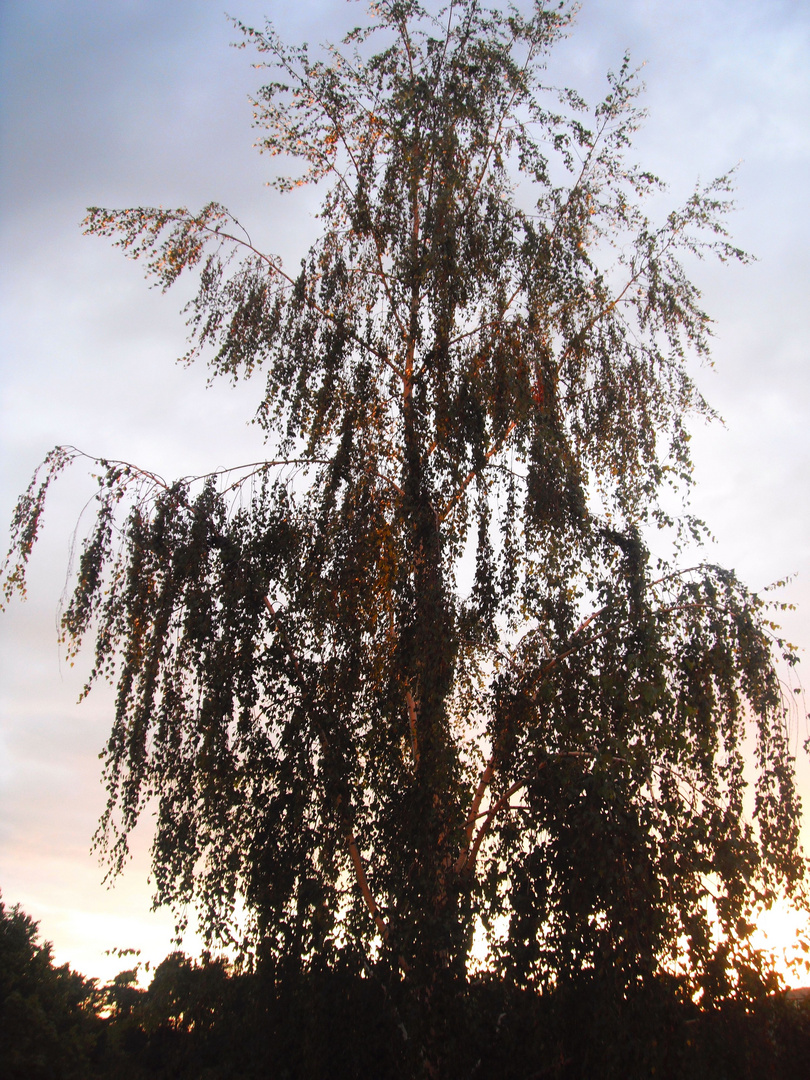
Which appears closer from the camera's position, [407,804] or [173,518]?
[407,804]

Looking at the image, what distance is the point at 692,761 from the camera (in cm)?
464

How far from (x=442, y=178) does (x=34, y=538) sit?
4919 mm

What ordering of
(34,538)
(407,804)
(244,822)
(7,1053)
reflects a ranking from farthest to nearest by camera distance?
(7,1053) < (34,538) < (244,822) < (407,804)

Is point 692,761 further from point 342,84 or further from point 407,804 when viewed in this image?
point 342,84

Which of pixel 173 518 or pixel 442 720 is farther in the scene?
pixel 173 518

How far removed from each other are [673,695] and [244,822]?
2.99 m

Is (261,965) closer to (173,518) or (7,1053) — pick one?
(173,518)

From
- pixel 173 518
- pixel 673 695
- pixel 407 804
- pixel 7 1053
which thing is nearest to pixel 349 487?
pixel 173 518

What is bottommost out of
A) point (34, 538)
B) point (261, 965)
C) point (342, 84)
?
point (261, 965)

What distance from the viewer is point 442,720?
4684mm

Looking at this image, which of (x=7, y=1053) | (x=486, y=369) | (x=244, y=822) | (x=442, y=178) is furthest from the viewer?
(x=7, y=1053)

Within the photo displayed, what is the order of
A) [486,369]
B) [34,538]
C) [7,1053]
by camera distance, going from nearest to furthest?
1. [34,538]
2. [486,369]
3. [7,1053]

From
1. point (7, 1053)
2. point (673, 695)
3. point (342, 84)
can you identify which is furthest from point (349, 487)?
point (7, 1053)

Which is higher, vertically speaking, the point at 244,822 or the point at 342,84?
the point at 342,84
